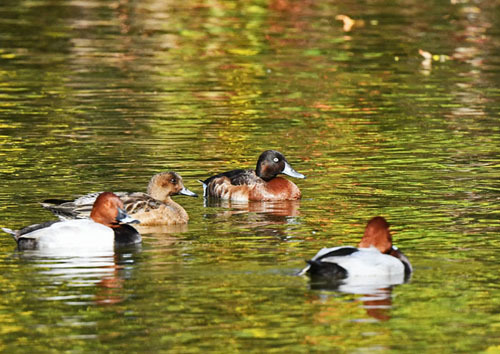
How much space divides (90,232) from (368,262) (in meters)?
3.44

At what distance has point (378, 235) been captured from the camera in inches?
512

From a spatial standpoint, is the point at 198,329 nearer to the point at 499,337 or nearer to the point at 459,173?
the point at 499,337

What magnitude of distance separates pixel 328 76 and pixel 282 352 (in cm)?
2011

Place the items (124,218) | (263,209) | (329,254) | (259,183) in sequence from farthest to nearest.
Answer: (259,183), (263,209), (124,218), (329,254)

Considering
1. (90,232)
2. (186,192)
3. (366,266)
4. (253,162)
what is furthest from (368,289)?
(253,162)

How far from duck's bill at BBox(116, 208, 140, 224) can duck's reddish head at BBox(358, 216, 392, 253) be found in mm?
3141

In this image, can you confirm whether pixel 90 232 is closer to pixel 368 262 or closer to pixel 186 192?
pixel 186 192

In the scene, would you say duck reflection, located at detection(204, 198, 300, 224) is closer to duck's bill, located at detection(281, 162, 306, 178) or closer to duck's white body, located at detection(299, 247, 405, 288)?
duck's bill, located at detection(281, 162, 306, 178)

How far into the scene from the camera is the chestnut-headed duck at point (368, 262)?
12.5m

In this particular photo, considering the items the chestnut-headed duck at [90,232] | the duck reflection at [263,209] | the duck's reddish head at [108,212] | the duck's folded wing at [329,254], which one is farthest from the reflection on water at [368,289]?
the duck reflection at [263,209]

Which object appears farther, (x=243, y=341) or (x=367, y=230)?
(x=367, y=230)

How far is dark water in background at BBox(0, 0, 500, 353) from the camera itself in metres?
Answer: 11.4

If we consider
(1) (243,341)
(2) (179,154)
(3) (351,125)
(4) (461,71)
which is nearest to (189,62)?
(4) (461,71)

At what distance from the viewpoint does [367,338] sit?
1091cm
